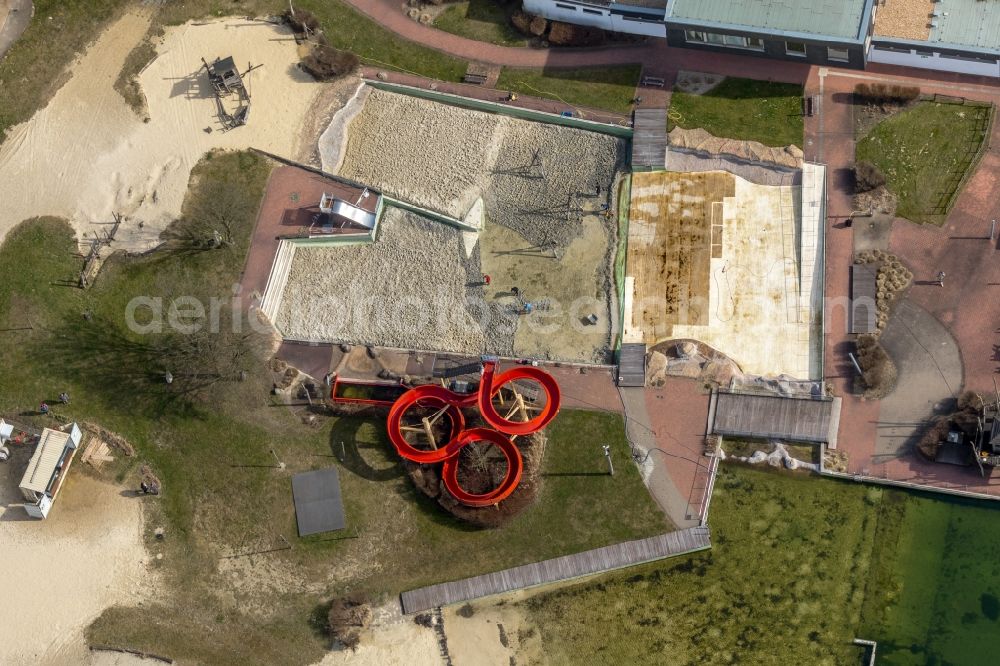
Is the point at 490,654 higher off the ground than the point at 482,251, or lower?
lower

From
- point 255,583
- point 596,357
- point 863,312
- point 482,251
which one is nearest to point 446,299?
point 482,251

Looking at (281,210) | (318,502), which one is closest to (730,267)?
(281,210)

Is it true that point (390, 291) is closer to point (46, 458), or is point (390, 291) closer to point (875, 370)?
point (46, 458)

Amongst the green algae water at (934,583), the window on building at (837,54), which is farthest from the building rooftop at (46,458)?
the window on building at (837,54)

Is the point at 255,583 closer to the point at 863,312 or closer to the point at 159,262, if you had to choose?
the point at 159,262

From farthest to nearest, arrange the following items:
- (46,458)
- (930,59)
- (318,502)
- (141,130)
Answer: (141,130) → (930,59) → (318,502) → (46,458)
